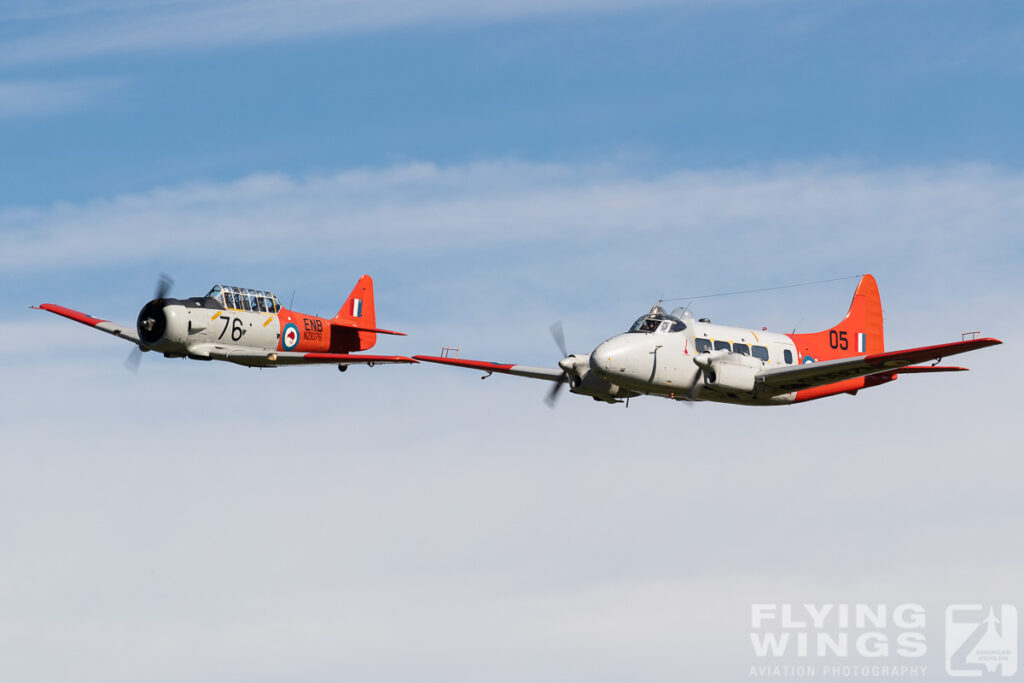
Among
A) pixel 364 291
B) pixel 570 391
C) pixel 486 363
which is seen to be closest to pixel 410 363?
pixel 486 363

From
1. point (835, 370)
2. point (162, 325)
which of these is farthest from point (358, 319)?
point (835, 370)

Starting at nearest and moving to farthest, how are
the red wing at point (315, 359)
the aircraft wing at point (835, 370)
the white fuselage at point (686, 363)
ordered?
the aircraft wing at point (835, 370) → the white fuselage at point (686, 363) → the red wing at point (315, 359)

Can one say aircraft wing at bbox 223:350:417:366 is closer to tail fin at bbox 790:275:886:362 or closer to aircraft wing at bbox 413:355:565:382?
aircraft wing at bbox 413:355:565:382

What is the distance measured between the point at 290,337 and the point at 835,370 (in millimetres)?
31940

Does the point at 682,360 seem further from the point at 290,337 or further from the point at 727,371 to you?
the point at 290,337

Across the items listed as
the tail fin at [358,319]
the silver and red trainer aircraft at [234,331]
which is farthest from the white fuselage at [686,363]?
the tail fin at [358,319]

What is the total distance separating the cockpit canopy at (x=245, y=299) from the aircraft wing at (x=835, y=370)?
1158 inches

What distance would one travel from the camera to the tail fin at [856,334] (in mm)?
69875

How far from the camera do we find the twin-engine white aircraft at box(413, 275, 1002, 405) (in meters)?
63.3

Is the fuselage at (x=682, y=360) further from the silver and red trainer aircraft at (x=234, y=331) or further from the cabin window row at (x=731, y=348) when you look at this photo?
the silver and red trainer aircraft at (x=234, y=331)

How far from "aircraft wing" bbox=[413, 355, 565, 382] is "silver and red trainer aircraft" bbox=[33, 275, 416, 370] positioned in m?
3.47

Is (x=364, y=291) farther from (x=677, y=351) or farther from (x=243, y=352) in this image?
(x=677, y=351)

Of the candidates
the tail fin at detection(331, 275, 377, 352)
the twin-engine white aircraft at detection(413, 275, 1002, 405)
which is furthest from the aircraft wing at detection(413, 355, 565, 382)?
the tail fin at detection(331, 275, 377, 352)

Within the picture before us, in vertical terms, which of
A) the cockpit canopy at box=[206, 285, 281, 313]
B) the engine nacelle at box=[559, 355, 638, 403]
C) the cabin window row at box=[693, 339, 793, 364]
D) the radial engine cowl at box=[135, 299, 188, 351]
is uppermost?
the cockpit canopy at box=[206, 285, 281, 313]
